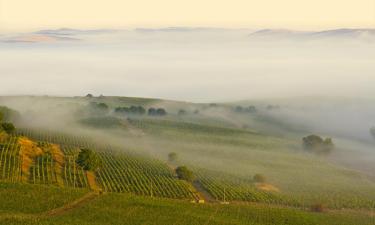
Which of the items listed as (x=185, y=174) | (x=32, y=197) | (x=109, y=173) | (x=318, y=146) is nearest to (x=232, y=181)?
(x=185, y=174)

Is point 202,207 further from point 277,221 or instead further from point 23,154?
point 23,154

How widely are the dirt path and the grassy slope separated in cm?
85

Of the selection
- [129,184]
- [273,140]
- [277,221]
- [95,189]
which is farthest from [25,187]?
[273,140]

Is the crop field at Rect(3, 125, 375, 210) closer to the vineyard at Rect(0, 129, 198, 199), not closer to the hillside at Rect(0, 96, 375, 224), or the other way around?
the vineyard at Rect(0, 129, 198, 199)

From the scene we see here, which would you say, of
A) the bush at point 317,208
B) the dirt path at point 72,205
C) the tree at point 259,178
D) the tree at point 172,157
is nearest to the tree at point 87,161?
the dirt path at point 72,205

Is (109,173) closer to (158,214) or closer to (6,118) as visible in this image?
(158,214)

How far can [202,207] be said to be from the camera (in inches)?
3474

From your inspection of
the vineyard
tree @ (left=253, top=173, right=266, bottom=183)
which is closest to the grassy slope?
the vineyard

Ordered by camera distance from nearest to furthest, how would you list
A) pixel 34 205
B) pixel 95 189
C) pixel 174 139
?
pixel 34 205, pixel 95 189, pixel 174 139

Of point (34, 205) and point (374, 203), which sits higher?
point (34, 205)

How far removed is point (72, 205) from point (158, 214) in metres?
13.3

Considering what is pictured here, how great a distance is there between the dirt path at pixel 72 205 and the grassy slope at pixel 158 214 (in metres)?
0.85

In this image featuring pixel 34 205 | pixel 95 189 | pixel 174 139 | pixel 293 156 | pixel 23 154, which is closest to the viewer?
pixel 34 205

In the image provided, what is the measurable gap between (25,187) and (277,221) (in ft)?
133
